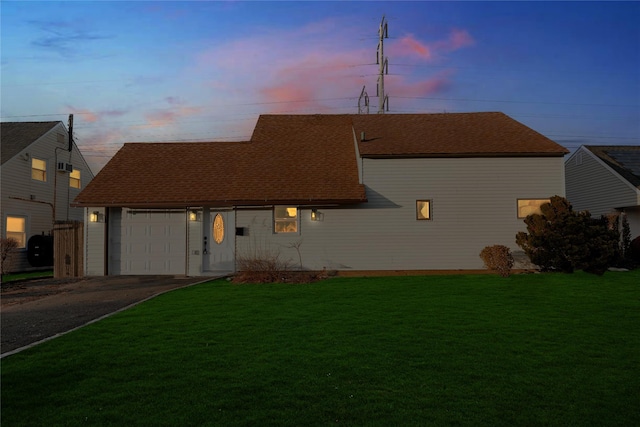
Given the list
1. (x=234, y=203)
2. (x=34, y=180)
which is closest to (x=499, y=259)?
(x=234, y=203)

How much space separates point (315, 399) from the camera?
4906mm

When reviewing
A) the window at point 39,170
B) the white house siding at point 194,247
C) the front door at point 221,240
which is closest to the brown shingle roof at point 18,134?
the window at point 39,170

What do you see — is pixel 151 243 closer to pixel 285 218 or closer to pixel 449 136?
pixel 285 218

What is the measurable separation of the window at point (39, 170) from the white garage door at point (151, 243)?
28.5 ft

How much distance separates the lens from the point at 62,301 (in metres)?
11.5

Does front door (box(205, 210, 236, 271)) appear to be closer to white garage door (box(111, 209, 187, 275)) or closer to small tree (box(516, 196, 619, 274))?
white garage door (box(111, 209, 187, 275))

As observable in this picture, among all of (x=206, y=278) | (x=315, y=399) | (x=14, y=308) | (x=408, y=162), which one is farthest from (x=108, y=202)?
(x=315, y=399)

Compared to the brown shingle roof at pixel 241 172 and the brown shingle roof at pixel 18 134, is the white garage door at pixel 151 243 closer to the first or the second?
the brown shingle roof at pixel 241 172

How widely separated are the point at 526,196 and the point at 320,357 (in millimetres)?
13015

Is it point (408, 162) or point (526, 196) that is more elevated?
point (408, 162)

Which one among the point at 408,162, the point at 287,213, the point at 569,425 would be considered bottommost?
the point at 569,425

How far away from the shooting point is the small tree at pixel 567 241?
48.1ft

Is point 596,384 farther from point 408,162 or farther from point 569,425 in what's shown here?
point 408,162

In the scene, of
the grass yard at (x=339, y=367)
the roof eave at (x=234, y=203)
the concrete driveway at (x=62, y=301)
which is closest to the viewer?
the grass yard at (x=339, y=367)
